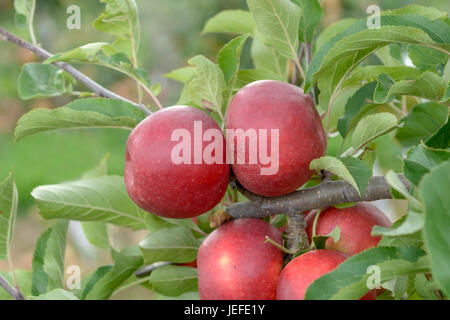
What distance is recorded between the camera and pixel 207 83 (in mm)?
503

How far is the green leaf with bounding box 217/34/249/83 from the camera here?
50 cm

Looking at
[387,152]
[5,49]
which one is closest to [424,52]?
[387,152]

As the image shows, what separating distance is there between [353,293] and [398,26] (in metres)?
0.20

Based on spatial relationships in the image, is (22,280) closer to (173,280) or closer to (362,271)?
(173,280)

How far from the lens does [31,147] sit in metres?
3.96

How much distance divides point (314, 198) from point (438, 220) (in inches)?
7.6

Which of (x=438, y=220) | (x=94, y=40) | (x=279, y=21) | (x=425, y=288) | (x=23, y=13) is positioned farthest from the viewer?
(x=94, y=40)

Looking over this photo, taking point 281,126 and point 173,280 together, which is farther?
point 173,280

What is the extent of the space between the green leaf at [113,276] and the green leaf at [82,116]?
15 cm

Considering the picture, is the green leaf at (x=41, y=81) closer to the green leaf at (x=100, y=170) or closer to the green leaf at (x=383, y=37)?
the green leaf at (x=100, y=170)

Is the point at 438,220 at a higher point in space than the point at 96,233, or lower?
higher

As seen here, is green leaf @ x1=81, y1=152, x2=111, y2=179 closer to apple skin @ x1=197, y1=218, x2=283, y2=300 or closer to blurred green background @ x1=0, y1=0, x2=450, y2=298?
apple skin @ x1=197, y1=218, x2=283, y2=300

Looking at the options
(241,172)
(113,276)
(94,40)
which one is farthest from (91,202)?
(94,40)

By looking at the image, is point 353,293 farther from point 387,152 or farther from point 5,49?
point 5,49
